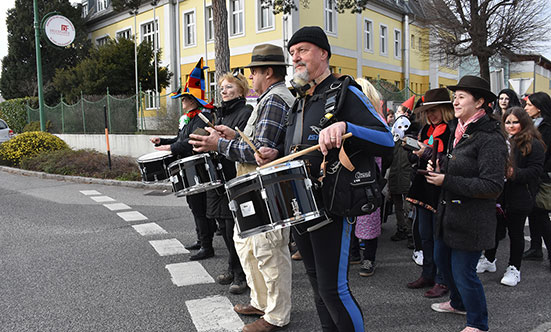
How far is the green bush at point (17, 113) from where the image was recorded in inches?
1056

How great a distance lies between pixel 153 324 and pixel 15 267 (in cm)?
244

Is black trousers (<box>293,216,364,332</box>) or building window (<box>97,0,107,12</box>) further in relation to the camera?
building window (<box>97,0,107,12</box>)

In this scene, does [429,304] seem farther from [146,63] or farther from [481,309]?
[146,63]

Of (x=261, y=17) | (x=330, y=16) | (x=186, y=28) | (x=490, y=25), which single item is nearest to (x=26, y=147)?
(x=261, y=17)

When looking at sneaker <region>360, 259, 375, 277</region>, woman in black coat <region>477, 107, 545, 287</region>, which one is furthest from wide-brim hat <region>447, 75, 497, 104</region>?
sneaker <region>360, 259, 375, 277</region>

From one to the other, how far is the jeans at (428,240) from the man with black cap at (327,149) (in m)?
1.93

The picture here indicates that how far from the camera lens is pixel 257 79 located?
331 cm

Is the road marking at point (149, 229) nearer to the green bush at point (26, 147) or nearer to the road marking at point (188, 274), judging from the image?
the road marking at point (188, 274)

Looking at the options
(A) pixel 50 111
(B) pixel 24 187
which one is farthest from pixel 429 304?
(A) pixel 50 111

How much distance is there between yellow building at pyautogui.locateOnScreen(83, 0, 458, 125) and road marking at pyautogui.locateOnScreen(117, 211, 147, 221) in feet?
27.3

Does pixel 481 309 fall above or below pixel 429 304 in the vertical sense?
above

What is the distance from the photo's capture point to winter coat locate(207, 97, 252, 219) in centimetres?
391

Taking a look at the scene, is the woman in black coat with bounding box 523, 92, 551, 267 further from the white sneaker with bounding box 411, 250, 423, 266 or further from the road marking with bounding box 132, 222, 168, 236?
the road marking with bounding box 132, 222, 168, 236

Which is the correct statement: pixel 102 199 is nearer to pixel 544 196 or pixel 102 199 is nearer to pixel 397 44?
pixel 544 196
